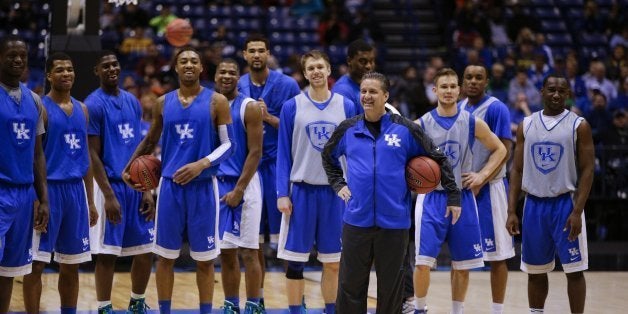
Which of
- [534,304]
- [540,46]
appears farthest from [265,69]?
[540,46]

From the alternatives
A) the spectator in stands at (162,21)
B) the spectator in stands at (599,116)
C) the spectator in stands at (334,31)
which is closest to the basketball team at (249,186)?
the spectator in stands at (599,116)

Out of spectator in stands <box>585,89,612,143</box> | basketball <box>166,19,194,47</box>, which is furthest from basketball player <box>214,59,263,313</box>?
spectator in stands <box>585,89,612,143</box>

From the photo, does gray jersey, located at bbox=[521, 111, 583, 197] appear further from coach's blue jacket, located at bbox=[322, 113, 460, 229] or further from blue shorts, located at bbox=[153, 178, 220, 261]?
blue shorts, located at bbox=[153, 178, 220, 261]

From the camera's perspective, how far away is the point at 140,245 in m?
8.72

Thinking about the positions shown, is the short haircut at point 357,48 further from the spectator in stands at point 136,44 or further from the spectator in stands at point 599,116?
the spectator in stands at point 136,44

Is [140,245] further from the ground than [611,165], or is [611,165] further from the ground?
[611,165]

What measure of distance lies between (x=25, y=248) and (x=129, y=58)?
981 centimetres

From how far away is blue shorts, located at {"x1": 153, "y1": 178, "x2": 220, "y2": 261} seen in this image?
811cm

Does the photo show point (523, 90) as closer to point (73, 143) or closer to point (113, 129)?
point (113, 129)

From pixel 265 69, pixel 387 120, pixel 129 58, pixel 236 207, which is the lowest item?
pixel 236 207

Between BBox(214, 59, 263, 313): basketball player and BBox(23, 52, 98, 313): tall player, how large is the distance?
3.60ft

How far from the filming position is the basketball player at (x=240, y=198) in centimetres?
860

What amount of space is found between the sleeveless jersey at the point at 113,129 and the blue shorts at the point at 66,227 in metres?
0.47

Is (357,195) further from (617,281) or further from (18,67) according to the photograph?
(617,281)
